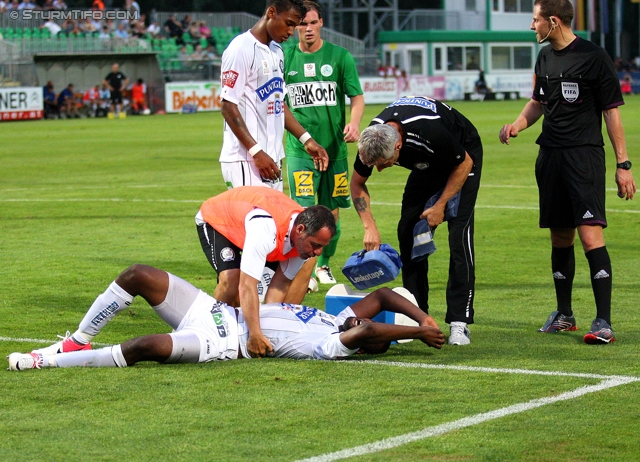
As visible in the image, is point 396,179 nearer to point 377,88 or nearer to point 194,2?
point 377,88

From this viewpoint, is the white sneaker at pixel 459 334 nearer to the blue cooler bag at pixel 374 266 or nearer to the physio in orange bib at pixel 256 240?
the blue cooler bag at pixel 374 266

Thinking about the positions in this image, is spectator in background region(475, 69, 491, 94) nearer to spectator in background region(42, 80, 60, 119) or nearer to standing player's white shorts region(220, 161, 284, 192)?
spectator in background region(42, 80, 60, 119)

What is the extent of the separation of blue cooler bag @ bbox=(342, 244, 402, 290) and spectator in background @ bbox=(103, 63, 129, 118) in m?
38.5

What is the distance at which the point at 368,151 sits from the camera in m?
6.60

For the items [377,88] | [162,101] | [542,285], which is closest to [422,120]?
[542,285]

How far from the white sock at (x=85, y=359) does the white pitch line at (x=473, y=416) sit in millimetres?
1482

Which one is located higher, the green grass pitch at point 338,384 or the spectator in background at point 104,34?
the spectator in background at point 104,34

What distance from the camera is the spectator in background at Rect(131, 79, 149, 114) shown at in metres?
46.1

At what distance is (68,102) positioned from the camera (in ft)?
145

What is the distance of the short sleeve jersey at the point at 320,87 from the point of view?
10.0 metres

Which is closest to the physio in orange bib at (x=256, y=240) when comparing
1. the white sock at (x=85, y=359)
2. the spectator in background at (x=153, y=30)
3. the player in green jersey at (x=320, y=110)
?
the white sock at (x=85, y=359)

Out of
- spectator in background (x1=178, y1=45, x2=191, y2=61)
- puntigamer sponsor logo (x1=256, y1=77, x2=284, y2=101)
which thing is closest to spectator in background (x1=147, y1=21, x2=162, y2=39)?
spectator in background (x1=178, y1=45, x2=191, y2=61)

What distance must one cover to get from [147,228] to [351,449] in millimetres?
9058

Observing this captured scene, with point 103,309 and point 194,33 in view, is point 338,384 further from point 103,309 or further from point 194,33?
point 194,33
